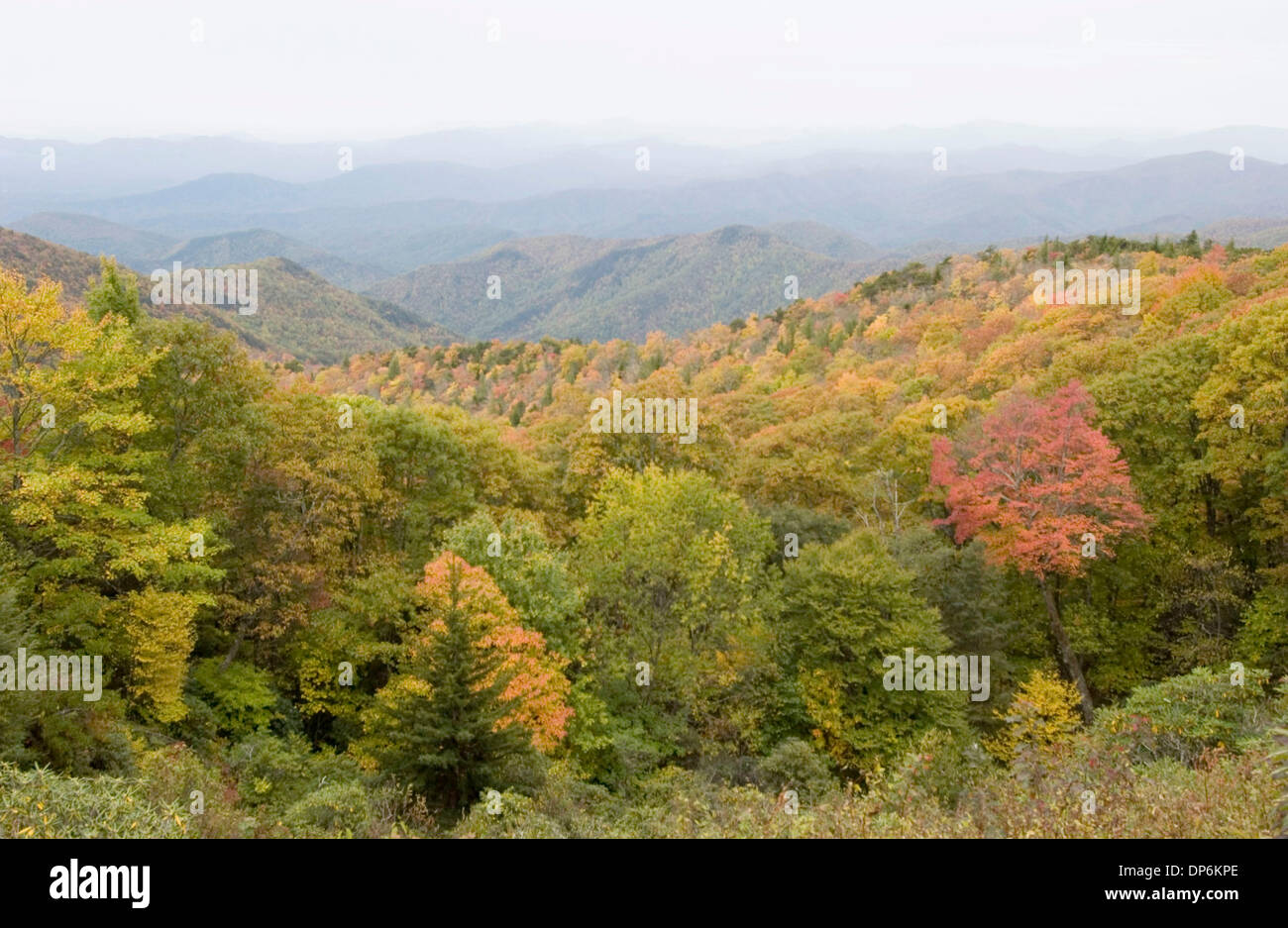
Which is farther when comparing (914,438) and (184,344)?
(914,438)

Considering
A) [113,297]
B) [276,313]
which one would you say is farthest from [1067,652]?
[276,313]

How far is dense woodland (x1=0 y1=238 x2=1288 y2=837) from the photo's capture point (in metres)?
11.9

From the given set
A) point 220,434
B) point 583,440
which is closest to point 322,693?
point 220,434

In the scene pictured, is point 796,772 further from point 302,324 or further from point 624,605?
point 302,324

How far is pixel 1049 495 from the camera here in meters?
23.5

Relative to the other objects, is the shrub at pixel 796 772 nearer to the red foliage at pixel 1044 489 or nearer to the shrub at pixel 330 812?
the shrub at pixel 330 812

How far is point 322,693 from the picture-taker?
66.3 feet

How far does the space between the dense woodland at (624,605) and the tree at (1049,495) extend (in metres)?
0.13

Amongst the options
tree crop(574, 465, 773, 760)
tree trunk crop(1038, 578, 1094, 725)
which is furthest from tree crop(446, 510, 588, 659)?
tree trunk crop(1038, 578, 1094, 725)

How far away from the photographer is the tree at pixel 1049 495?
22.6 m

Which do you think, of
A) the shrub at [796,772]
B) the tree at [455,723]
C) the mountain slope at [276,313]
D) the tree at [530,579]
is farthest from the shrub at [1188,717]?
the mountain slope at [276,313]
